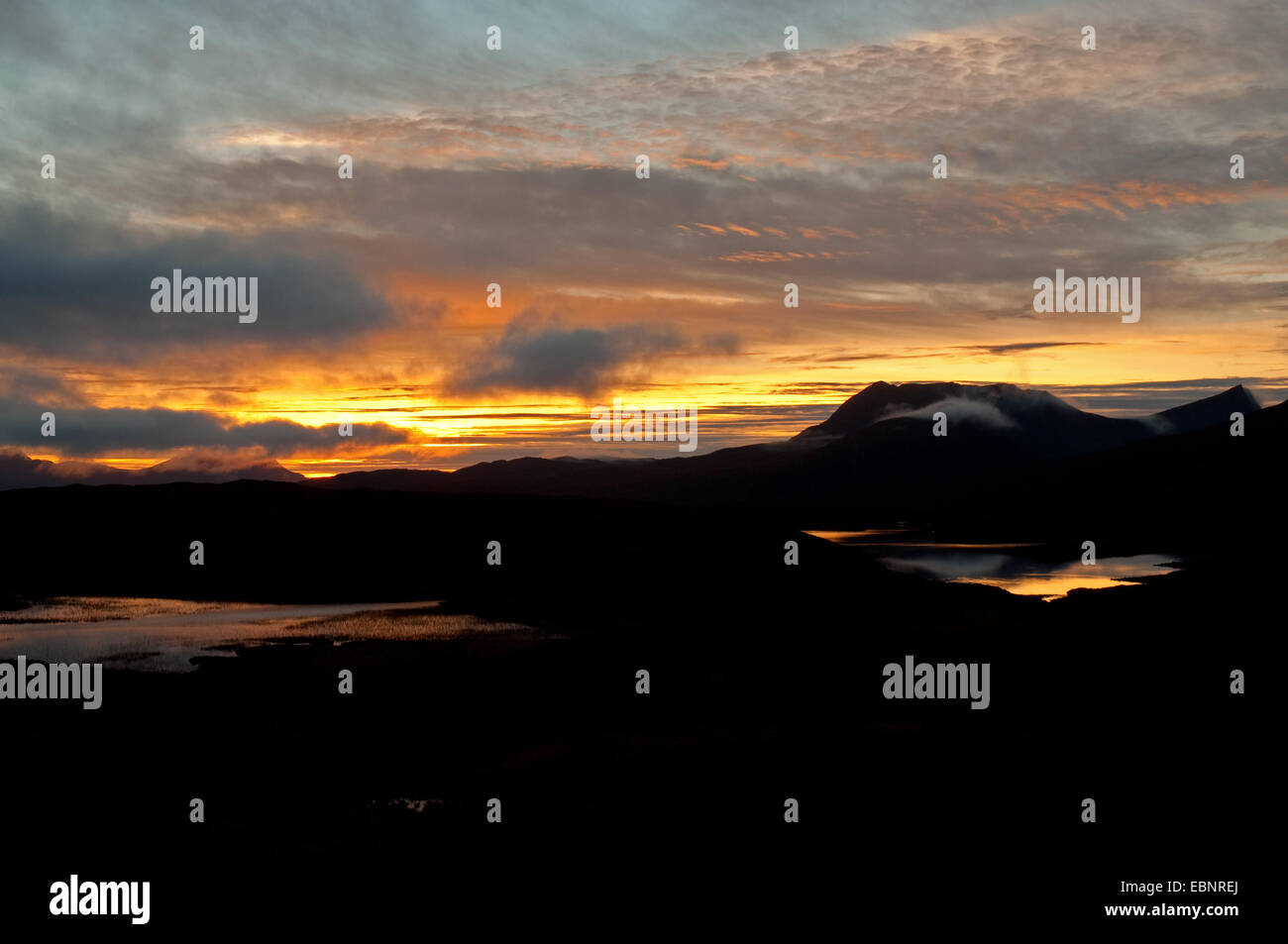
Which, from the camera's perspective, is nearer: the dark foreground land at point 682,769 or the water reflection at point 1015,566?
the dark foreground land at point 682,769

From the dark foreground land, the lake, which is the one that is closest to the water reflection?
the dark foreground land
